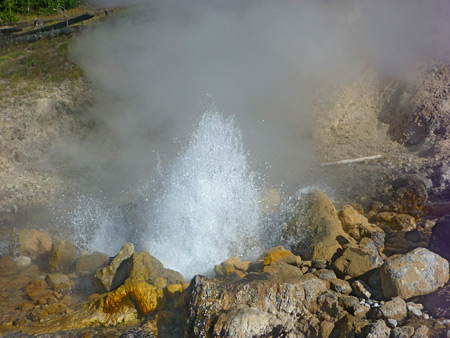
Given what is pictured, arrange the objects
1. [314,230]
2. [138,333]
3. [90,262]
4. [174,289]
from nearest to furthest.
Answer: [138,333], [174,289], [314,230], [90,262]

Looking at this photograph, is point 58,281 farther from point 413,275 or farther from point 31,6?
point 31,6

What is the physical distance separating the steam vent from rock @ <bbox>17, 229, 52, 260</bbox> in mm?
26

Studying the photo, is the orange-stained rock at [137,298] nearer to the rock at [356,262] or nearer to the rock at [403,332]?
the rock at [356,262]

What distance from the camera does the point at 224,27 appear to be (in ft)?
39.9

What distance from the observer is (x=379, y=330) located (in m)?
3.14

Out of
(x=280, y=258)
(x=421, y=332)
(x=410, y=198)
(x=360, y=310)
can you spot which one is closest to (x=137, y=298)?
(x=280, y=258)

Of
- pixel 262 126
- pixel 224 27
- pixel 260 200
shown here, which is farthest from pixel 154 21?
pixel 260 200

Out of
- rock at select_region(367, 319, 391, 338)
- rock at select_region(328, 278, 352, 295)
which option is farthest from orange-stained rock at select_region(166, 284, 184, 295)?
rock at select_region(367, 319, 391, 338)

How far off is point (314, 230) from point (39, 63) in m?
9.74

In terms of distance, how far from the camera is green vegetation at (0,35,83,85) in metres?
10.7

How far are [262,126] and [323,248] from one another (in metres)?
5.02

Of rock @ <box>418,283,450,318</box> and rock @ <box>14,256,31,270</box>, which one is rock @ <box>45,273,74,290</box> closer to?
rock @ <box>14,256,31,270</box>

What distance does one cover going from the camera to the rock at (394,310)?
3.38 m

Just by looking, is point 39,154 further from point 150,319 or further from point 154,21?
point 154,21
